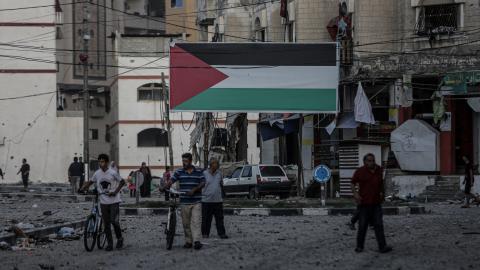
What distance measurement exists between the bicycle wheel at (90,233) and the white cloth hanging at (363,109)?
22.2 meters

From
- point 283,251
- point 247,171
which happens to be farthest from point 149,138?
point 283,251

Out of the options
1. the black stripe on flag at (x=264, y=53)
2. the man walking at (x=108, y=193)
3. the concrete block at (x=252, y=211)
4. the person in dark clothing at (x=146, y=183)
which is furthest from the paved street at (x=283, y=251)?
the person in dark clothing at (x=146, y=183)

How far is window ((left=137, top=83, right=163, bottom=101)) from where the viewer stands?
68.7 meters

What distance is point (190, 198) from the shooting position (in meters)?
17.8

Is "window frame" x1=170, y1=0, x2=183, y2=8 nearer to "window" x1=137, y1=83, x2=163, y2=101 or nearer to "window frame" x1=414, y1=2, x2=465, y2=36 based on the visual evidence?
"window" x1=137, y1=83, x2=163, y2=101

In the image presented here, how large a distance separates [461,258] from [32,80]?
53.9 meters

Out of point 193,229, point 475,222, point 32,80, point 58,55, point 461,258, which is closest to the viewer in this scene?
point 461,258

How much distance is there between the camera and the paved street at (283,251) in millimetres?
14711

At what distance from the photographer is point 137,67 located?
226 feet

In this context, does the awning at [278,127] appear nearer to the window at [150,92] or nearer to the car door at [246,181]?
the car door at [246,181]

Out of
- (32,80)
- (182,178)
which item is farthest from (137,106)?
(182,178)

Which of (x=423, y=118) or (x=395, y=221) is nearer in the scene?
(x=395, y=221)

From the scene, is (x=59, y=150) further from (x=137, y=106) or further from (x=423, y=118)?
(x=423, y=118)

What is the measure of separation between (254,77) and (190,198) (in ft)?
63.3
